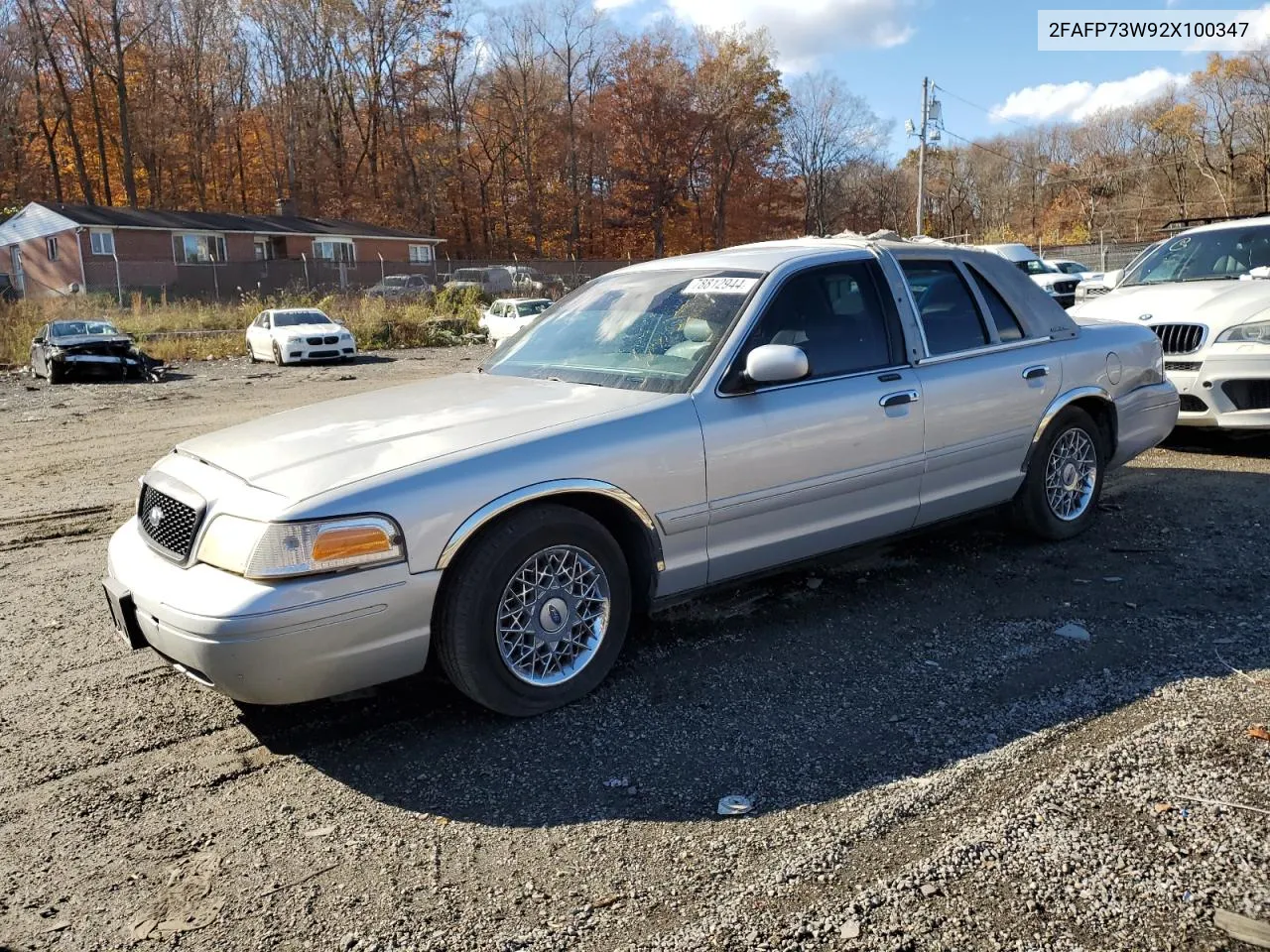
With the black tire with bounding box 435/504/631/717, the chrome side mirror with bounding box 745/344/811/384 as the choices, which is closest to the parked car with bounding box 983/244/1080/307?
the chrome side mirror with bounding box 745/344/811/384

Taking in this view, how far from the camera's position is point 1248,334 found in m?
7.25

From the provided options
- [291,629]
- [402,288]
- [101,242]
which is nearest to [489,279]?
[402,288]

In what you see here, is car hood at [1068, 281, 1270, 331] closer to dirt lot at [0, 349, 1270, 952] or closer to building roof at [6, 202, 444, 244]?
dirt lot at [0, 349, 1270, 952]

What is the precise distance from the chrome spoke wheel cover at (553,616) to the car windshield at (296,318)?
70.6 feet

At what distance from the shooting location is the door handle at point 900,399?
4426 mm

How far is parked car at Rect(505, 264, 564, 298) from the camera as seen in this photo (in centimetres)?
4090

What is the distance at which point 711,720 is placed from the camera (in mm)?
3547

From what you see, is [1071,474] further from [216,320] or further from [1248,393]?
[216,320]

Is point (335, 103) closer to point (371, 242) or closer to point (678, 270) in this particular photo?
point (371, 242)

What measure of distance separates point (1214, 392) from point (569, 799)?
643cm

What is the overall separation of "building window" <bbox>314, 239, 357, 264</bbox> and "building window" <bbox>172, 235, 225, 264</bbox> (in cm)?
498

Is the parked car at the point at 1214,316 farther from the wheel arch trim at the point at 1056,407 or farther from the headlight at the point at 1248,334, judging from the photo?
the wheel arch trim at the point at 1056,407

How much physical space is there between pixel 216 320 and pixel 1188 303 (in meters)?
26.3

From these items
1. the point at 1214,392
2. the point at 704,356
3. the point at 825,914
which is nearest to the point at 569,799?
the point at 825,914
